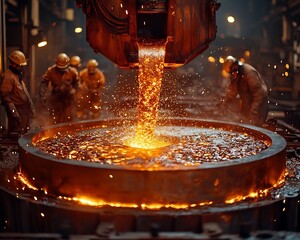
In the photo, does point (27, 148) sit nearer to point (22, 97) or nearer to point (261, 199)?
point (261, 199)

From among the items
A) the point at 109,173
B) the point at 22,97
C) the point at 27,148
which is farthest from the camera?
the point at 22,97

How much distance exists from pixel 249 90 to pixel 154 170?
5.31 m

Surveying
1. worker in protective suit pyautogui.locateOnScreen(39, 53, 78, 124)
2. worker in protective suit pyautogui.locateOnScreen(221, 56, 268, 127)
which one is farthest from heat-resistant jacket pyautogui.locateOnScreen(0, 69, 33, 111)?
worker in protective suit pyautogui.locateOnScreen(221, 56, 268, 127)

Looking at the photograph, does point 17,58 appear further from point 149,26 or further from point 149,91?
point 149,26

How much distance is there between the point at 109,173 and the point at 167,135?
2330 mm

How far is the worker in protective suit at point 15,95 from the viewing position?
7688mm

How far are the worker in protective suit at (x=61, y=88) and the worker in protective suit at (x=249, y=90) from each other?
3.70 m

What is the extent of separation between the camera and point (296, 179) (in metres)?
4.51

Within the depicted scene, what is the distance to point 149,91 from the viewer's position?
5.00 metres

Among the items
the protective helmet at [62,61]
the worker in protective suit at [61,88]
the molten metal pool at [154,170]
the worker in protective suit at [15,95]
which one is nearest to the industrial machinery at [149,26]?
the molten metal pool at [154,170]

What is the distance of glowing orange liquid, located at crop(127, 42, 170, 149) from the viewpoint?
4.56m

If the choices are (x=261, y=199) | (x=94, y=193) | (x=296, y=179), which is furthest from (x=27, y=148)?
(x=296, y=179)

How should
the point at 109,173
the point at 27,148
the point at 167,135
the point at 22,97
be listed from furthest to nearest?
the point at 22,97
the point at 167,135
the point at 27,148
the point at 109,173

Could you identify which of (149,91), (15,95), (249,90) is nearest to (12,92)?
(15,95)
